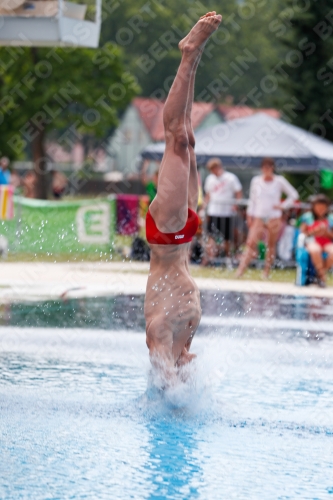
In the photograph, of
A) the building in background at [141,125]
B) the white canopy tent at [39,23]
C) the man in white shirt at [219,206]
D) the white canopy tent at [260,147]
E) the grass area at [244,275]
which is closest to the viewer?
the white canopy tent at [39,23]

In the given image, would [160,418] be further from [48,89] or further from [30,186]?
[48,89]

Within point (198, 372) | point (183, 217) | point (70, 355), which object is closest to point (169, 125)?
point (183, 217)

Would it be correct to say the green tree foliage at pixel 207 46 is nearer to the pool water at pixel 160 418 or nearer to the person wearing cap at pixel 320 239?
the person wearing cap at pixel 320 239

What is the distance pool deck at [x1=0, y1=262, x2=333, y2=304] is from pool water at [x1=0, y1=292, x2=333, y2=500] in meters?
2.58

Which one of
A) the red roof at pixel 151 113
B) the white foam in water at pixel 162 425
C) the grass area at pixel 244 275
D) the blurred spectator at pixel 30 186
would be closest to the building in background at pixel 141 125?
the red roof at pixel 151 113

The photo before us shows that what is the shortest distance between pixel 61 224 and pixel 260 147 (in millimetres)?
3947

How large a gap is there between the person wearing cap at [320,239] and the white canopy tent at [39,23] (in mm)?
4427

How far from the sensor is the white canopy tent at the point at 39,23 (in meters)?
14.4

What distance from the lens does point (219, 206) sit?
17328 mm

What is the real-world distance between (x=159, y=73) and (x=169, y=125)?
265 ft

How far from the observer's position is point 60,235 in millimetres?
18391

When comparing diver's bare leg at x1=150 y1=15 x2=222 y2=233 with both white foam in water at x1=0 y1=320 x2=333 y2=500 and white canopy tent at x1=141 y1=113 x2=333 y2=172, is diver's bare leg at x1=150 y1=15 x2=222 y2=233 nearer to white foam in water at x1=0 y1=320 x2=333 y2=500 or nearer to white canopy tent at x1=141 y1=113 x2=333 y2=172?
white foam in water at x1=0 y1=320 x2=333 y2=500

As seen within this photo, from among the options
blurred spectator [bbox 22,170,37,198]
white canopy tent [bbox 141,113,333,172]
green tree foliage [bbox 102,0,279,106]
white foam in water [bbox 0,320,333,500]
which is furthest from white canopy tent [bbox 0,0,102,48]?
green tree foliage [bbox 102,0,279,106]

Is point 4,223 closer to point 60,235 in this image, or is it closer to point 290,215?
point 60,235
